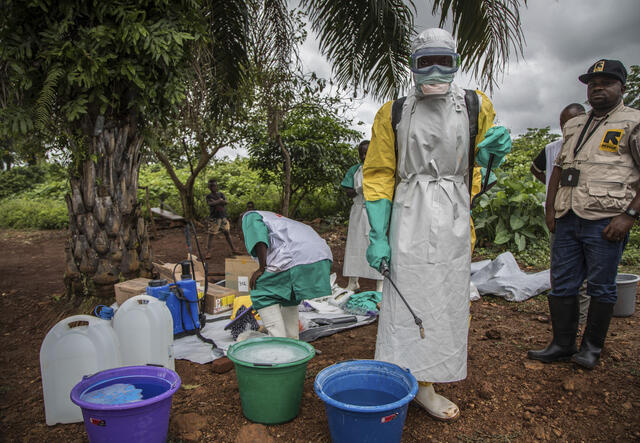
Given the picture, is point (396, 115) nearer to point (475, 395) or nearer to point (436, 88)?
point (436, 88)

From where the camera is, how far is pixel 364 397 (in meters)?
2.02

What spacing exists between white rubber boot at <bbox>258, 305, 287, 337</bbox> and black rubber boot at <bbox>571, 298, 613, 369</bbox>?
73.8 inches

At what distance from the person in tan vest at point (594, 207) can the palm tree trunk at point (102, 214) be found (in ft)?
11.6

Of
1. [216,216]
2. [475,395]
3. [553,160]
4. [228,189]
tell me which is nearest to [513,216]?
[553,160]

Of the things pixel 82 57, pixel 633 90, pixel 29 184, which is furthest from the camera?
pixel 29 184

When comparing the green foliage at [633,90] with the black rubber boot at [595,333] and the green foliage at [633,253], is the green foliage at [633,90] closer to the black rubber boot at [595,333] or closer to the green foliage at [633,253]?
the green foliage at [633,253]

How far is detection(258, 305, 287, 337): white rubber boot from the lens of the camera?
2.82 m

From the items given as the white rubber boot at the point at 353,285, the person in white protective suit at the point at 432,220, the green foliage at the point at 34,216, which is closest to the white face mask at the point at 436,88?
the person in white protective suit at the point at 432,220

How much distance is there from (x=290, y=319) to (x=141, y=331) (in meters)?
1.02

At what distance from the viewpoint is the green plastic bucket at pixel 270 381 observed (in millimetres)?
2072

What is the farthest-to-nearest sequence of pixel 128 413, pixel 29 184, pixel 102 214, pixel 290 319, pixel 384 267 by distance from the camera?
pixel 29 184 < pixel 102 214 < pixel 290 319 < pixel 384 267 < pixel 128 413

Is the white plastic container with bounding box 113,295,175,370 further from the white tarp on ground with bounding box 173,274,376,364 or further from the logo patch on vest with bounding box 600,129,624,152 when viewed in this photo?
the logo patch on vest with bounding box 600,129,624,152

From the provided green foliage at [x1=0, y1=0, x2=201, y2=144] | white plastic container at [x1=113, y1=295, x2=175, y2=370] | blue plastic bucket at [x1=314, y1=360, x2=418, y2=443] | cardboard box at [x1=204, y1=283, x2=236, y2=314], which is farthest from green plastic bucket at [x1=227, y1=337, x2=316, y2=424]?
green foliage at [x1=0, y1=0, x2=201, y2=144]

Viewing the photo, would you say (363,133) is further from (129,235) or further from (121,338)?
(121,338)
